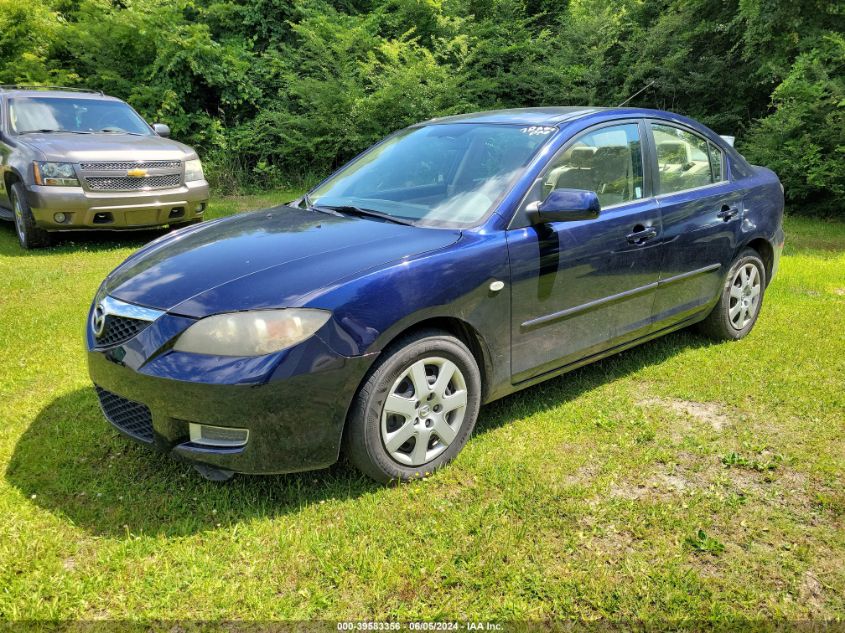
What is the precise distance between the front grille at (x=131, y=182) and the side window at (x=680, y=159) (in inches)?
217

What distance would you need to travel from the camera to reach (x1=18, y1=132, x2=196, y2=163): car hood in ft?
23.0

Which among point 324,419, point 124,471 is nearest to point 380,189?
point 324,419

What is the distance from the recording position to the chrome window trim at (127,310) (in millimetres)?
2721

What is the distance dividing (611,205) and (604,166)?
0.76 feet

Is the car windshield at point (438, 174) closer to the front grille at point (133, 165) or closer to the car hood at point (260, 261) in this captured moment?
the car hood at point (260, 261)

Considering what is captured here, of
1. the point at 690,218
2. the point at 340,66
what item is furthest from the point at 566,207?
the point at 340,66

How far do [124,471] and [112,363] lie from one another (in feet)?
1.99

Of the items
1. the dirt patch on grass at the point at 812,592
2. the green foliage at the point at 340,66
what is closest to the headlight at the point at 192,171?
the green foliage at the point at 340,66

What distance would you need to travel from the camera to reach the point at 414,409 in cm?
289

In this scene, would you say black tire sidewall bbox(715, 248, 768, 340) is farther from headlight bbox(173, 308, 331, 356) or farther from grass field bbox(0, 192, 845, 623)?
headlight bbox(173, 308, 331, 356)

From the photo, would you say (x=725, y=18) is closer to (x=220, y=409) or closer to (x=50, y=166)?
(x=50, y=166)

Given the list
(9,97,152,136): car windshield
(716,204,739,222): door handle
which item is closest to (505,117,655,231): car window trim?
(716,204,739,222): door handle

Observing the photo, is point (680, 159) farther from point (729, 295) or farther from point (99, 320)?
point (99, 320)

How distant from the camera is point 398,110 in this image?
1270cm
